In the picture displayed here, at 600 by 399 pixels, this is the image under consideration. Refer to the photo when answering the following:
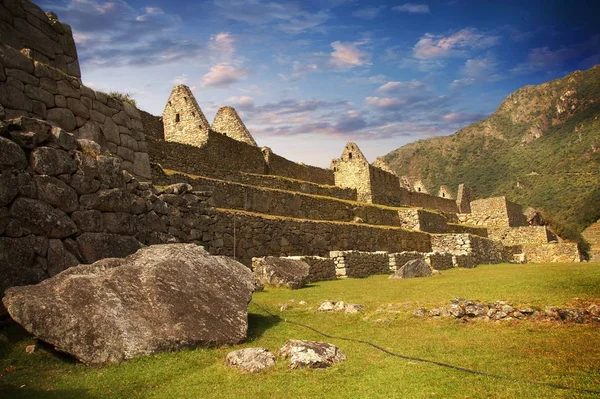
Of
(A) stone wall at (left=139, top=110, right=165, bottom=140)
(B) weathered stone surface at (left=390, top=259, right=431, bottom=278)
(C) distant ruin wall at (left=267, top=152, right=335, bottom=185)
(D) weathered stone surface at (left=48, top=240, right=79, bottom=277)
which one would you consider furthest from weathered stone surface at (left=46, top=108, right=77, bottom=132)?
(C) distant ruin wall at (left=267, top=152, right=335, bottom=185)

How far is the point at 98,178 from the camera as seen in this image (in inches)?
294

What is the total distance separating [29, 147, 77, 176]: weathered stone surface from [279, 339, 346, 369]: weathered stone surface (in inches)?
171

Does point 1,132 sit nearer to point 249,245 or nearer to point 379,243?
point 249,245

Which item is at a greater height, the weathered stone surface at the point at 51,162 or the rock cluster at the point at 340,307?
the weathered stone surface at the point at 51,162

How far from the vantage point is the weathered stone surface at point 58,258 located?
630cm

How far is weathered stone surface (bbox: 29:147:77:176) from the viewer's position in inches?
251

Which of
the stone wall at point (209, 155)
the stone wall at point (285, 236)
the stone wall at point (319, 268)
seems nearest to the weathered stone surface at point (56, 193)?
the stone wall at point (285, 236)

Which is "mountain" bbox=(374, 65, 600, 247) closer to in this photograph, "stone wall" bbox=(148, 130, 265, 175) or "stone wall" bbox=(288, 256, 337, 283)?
"stone wall" bbox=(148, 130, 265, 175)

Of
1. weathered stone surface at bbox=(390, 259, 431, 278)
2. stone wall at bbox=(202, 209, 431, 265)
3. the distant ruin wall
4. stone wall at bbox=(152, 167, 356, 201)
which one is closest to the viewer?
stone wall at bbox=(202, 209, 431, 265)

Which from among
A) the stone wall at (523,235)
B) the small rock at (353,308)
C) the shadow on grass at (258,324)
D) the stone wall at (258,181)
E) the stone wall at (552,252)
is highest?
the stone wall at (258,181)

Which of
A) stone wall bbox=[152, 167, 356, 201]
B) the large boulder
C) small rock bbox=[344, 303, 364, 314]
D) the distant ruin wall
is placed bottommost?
small rock bbox=[344, 303, 364, 314]

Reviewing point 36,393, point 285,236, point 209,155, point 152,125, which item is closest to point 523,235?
point 285,236

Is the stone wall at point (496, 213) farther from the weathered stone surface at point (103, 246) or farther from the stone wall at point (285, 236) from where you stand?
the weathered stone surface at point (103, 246)

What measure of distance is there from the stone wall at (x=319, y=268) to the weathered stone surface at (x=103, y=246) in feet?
22.9
